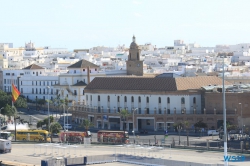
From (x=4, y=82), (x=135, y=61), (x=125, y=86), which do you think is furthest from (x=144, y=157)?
(x=4, y=82)

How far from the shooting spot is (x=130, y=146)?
81.6 m

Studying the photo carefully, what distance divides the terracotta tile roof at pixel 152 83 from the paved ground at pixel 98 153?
22.9 m

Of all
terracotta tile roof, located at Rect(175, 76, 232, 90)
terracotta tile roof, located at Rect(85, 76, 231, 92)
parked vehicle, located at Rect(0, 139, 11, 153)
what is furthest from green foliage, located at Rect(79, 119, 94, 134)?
parked vehicle, located at Rect(0, 139, 11, 153)

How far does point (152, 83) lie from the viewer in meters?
108

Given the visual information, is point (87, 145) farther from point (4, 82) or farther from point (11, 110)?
point (4, 82)

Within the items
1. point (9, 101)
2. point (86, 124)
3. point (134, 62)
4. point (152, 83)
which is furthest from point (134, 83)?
point (9, 101)

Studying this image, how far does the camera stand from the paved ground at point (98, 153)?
74.9m

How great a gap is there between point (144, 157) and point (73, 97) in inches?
2234

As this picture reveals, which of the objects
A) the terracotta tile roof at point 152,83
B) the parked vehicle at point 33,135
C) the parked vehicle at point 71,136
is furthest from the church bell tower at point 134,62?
the parked vehicle at point 71,136

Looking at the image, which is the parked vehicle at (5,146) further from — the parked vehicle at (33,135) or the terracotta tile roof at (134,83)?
the terracotta tile roof at (134,83)

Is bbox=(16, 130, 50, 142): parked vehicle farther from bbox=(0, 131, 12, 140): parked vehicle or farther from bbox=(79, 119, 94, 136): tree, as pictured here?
bbox=(79, 119, 94, 136): tree

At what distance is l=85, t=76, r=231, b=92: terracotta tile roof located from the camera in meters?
106

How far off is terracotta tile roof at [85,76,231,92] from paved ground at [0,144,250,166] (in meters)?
22.9

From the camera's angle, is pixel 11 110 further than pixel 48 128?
Yes
